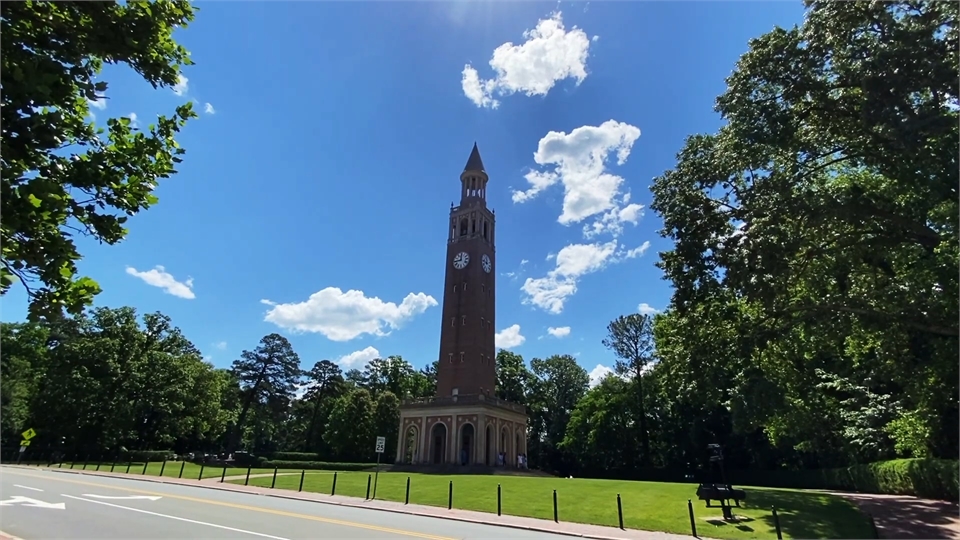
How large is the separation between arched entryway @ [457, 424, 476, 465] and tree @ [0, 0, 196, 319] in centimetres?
4224

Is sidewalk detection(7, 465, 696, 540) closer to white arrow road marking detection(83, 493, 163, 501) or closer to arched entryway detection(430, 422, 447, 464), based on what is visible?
white arrow road marking detection(83, 493, 163, 501)

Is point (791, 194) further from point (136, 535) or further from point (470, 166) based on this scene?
point (470, 166)

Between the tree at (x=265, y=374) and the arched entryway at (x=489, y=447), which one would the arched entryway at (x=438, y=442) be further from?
the tree at (x=265, y=374)

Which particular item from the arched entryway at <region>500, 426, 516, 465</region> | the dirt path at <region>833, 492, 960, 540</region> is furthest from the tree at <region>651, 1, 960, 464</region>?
the arched entryway at <region>500, 426, 516, 465</region>

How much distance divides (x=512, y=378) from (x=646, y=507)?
56929 millimetres

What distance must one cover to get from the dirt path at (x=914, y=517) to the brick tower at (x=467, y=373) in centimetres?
3125

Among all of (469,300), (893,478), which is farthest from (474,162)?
(893,478)

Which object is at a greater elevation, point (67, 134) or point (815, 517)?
point (67, 134)

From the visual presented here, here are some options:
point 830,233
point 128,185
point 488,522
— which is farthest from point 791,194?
point 128,185

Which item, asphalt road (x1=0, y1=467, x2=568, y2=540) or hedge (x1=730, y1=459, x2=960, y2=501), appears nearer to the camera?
asphalt road (x1=0, y1=467, x2=568, y2=540)

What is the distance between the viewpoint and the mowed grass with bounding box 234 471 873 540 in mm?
13969

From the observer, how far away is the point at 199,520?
13562mm

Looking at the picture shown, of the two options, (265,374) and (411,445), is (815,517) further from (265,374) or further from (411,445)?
(265,374)

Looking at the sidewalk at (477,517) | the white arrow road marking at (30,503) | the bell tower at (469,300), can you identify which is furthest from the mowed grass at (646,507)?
the bell tower at (469,300)
